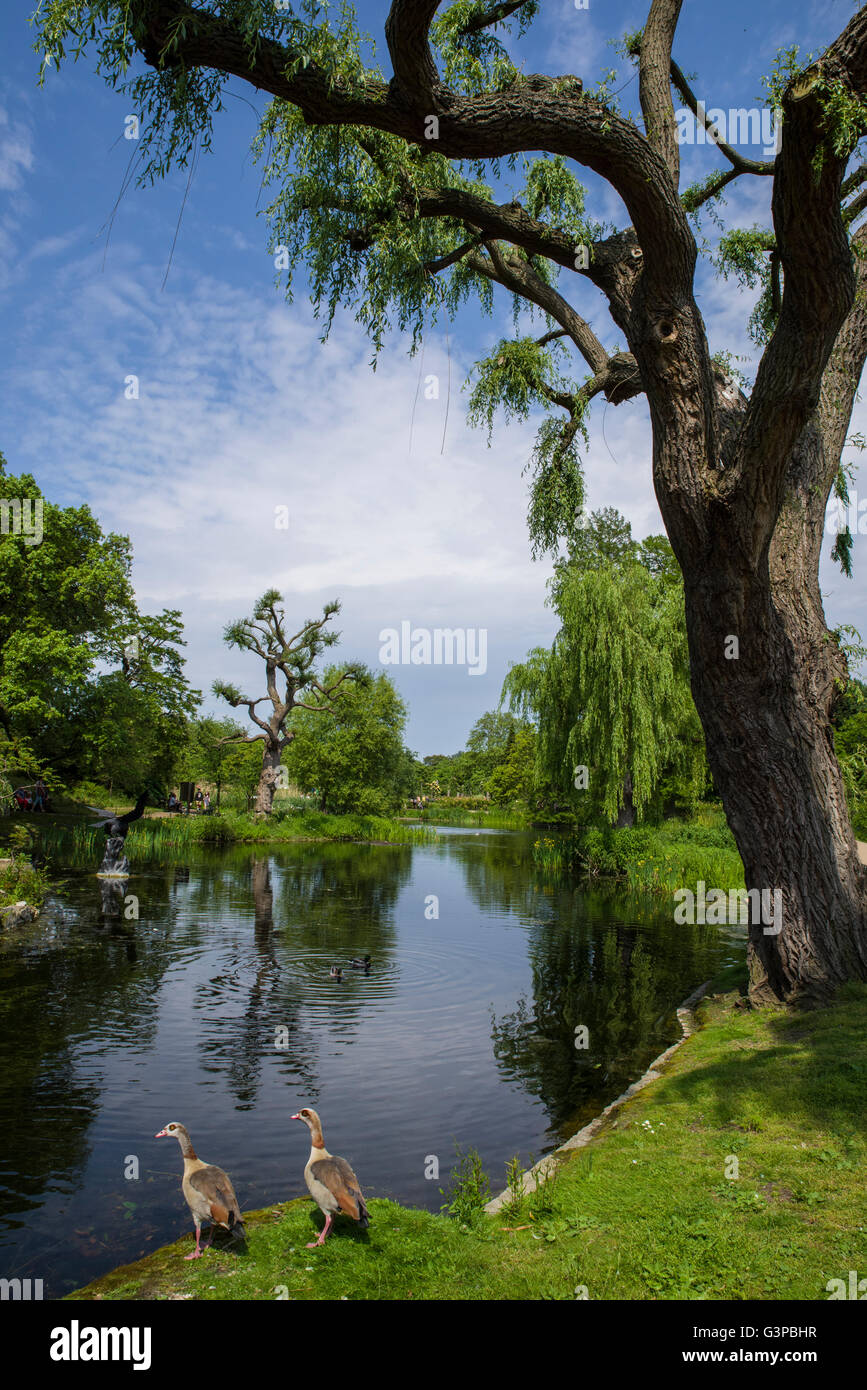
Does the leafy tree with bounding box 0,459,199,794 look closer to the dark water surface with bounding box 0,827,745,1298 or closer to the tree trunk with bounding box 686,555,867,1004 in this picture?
the dark water surface with bounding box 0,827,745,1298

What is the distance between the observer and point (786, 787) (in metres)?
7.64

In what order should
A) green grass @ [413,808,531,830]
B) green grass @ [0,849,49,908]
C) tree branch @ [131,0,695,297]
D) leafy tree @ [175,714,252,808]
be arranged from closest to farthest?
tree branch @ [131,0,695,297] < green grass @ [0,849,49,908] < leafy tree @ [175,714,252,808] < green grass @ [413,808,531,830]

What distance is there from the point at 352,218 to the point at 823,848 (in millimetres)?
7915

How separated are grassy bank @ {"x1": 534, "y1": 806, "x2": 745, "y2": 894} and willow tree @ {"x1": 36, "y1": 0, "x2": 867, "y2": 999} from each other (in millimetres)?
14869

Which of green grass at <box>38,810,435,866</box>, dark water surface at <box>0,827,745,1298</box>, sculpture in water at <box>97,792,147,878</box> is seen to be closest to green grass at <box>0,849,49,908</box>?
dark water surface at <box>0,827,745,1298</box>

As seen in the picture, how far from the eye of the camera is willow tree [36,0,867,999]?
5535mm

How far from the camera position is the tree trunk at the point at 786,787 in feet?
24.8

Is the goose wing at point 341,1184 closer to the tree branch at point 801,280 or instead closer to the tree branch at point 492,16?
the tree branch at point 801,280

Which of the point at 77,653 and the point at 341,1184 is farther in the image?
the point at 77,653

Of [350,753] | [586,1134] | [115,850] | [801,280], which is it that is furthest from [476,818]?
[801,280]

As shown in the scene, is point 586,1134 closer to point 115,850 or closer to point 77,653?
point 115,850

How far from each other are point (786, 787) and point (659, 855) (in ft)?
60.9

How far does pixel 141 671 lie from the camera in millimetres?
34531
